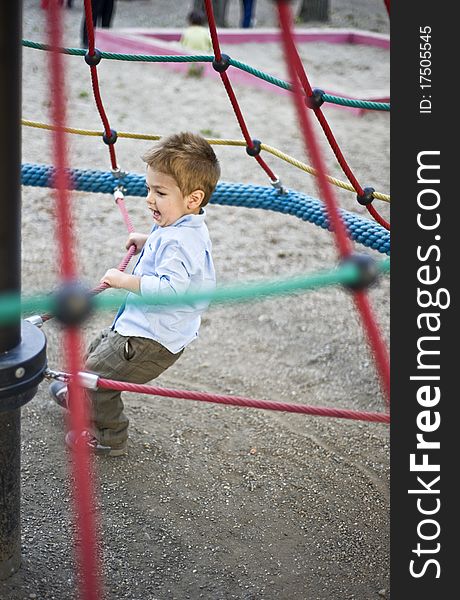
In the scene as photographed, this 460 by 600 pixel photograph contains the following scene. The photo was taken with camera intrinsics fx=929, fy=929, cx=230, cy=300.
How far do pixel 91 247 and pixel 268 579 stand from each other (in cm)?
187

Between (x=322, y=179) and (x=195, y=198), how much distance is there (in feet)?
1.82

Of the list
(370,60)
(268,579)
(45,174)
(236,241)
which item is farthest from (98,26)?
(268,579)

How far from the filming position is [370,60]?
765 centimetres

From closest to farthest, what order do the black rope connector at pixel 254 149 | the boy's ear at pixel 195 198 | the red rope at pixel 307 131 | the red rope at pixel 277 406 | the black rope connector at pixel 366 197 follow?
the red rope at pixel 307 131 → the red rope at pixel 277 406 → the boy's ear at pixel 195 198 → the black rope connector at pixel 366 197 → the black rope connector at pixel 254 149

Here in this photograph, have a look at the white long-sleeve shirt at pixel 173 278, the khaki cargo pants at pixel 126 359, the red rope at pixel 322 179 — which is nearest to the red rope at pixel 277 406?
the red rope at pixel 322 179

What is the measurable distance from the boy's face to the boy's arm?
0.56ft

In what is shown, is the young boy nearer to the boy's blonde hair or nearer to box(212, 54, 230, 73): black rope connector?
the boy's blonde hair

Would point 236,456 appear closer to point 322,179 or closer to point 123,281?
point 123,281

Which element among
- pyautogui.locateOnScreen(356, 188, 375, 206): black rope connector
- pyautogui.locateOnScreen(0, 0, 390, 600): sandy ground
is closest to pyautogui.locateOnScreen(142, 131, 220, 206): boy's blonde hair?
pyautogui.locateOnScreen(356, 188, 375, 206): black rope connector

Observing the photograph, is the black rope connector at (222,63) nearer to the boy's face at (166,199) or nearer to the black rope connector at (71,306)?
the boy's face at (166,199)

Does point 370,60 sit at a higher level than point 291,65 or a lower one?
higher

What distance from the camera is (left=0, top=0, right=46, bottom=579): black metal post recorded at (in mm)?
1407

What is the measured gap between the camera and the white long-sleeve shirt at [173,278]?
1.84 meters

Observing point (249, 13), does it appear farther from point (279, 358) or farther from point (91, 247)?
point (279, 358)
